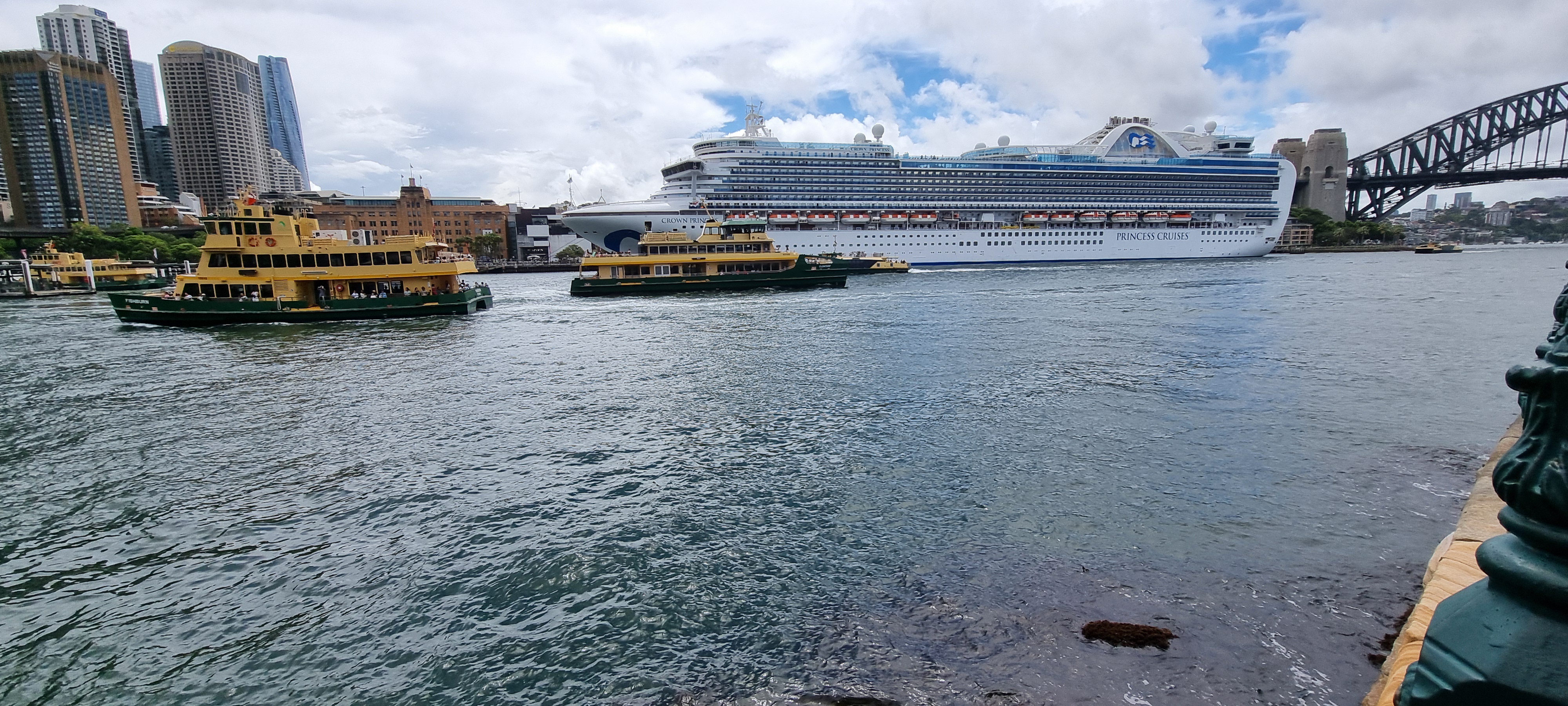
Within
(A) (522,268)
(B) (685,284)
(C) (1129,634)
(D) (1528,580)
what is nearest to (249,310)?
(B) (685,284)

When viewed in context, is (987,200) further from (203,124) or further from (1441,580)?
(203,124)

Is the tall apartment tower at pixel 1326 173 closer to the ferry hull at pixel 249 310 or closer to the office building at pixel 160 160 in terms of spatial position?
the ferry hull at pixel 249 310

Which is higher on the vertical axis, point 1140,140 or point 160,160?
point 160,160

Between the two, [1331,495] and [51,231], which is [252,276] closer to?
[1331,495]

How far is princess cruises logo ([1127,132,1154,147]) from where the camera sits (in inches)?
3428

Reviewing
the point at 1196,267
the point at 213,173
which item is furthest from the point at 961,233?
the point at 213,173

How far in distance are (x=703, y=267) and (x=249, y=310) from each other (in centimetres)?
2359

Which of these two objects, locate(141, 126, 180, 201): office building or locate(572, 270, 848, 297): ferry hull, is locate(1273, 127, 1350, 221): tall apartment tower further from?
locate(141, 126, 180, 201): office building

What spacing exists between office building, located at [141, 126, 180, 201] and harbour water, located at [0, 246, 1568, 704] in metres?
215

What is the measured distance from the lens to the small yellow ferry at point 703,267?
43.5 m

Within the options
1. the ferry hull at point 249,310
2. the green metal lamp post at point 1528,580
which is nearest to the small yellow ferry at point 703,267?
the ferry hull at point 249,310

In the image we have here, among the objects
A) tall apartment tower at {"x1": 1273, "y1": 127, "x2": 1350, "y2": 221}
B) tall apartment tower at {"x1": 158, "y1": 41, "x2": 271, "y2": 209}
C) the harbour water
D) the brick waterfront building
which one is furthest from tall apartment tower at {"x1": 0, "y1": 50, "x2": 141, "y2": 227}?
tall apartment tower at {"x1": 1273, "y1": 127, "x2": 1350, "y2": 221}

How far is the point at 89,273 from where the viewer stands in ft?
186

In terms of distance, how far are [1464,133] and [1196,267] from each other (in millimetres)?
92539
